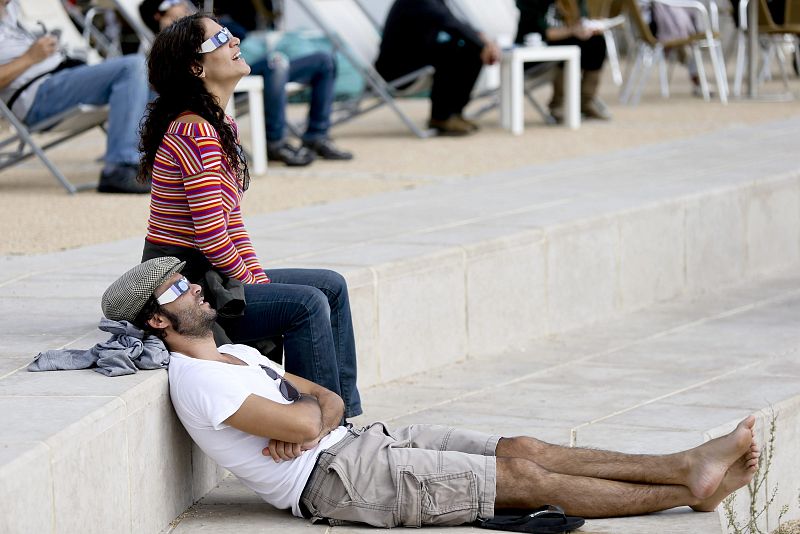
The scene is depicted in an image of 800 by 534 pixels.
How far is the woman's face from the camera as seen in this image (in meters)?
3.99

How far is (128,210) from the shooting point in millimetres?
6910

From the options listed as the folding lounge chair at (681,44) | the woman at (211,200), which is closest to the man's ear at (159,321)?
the woman at (211,200)

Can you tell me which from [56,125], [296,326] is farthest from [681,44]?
[296,326]

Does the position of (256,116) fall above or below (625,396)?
above

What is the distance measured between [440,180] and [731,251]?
1.65 m

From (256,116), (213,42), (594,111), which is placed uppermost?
(213,42)

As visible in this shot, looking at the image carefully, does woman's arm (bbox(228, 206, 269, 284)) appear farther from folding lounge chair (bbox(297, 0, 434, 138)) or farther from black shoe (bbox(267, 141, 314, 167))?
folding lounge chair (bbox(297, 0, 434, 138))

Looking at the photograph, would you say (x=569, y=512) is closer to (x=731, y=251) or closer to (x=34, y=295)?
(x=34, y=295)

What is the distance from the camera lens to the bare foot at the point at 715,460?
11.7 ft

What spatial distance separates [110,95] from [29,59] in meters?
0.48

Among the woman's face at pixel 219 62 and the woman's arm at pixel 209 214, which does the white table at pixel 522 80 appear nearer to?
the woman's face at pixel 219 62

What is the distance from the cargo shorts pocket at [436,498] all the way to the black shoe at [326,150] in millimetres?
5605

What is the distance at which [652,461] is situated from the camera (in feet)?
12.0

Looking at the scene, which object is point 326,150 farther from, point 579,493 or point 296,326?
point 579,493
